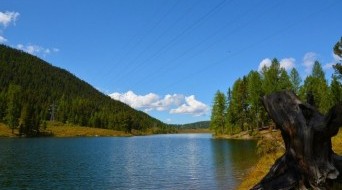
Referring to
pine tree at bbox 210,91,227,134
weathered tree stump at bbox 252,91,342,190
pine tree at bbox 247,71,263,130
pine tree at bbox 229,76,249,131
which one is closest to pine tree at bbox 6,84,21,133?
pine tree at bbox 210,91,227,134

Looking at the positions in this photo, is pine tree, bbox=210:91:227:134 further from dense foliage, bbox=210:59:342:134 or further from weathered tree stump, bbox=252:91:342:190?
weathered tree stump, bbox=252:91:342:190

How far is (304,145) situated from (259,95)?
95.9 metres

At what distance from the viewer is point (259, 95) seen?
10850 centimetres

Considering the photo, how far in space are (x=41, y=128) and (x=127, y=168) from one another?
443ft

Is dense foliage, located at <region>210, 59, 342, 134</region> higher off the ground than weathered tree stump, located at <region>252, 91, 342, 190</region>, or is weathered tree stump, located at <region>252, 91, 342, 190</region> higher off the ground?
dense foliage, located at <region>210, 59, 342, 134</region>

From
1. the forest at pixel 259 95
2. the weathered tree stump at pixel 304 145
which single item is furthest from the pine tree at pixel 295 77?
the weathered tree stump at pixel 304 145

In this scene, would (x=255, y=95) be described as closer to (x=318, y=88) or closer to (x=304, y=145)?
(x=318, y=88)

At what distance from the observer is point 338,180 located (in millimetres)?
15219

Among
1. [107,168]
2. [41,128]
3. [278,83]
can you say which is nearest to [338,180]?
Answer: [107,168]

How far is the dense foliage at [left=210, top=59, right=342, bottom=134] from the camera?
107 metres

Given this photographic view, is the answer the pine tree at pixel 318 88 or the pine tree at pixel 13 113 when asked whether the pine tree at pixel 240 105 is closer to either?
the pine tree at pixel 318 88

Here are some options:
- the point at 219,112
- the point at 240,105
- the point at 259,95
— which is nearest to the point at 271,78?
the point at 259,95

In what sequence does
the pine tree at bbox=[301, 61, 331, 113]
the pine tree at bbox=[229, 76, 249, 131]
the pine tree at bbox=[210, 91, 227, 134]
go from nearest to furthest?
the pine tree at bbox=[301, 61, 331, 113] → the pine tree at bbox=[229, 76, 249, 131] → the pine tree at bbox=[210, 91, 227, 134]

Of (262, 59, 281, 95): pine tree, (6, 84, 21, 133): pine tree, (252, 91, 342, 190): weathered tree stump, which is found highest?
(262, 59, 281, 95): pine tree
